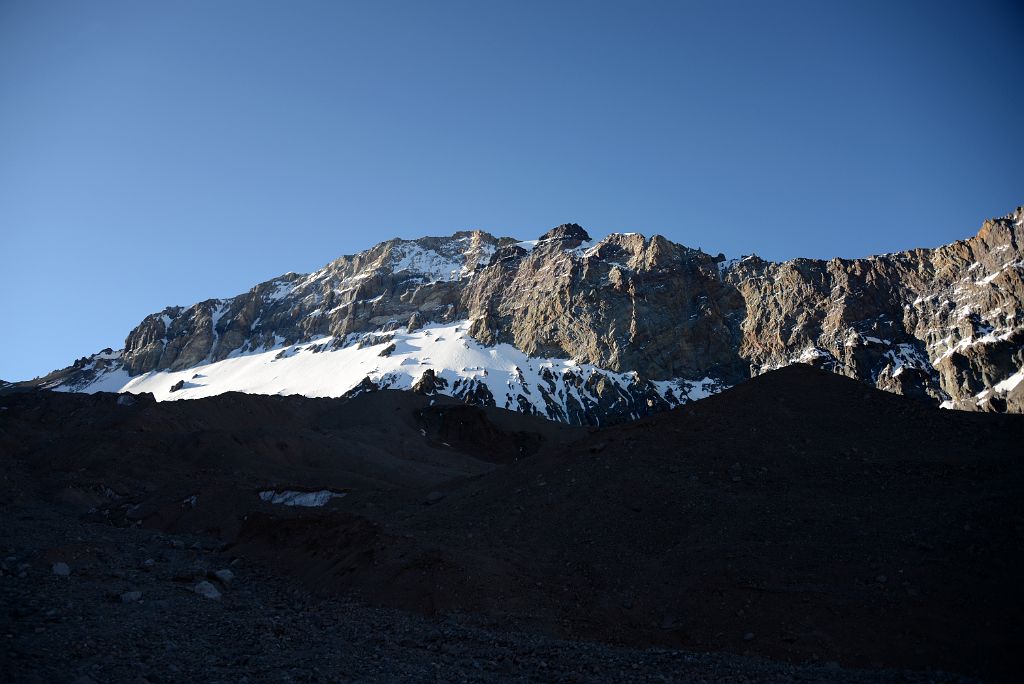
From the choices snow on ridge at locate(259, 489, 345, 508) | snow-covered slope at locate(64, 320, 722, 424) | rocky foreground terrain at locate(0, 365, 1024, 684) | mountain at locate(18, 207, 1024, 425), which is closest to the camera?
rocky foreground terrain at locate(0, 365, 1024, 684)

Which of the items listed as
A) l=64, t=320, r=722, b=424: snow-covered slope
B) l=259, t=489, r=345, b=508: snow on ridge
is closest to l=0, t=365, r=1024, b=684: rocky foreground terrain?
l=259, t=489, r=345, b=508: snow on ridge

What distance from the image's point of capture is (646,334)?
520 ft

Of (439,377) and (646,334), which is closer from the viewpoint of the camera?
(439,377)

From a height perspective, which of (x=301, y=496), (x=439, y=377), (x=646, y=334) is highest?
(x=646, y=334)

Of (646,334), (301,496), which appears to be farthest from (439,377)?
(301,496)

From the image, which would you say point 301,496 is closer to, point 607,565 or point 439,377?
point 607,565

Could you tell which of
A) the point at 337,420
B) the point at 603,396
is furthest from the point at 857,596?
the point at 603,396

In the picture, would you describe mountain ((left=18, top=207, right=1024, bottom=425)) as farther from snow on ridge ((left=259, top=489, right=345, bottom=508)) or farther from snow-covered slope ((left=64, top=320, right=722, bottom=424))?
snow on ridge ((left=259, top=489, right=345, bottom=508))

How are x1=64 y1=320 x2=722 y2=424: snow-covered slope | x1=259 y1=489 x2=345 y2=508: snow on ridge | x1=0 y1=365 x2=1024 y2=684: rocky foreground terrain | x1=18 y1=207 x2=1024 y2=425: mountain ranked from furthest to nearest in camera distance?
x1=64 y1=320 x2=722 y2=424: snow-covered slope → x1=18 y1=207 x2=1024 y2=425: mountain → x1=259 y1=489 x2=345 y2=508: snow on ridge → x1=0 y1=365 x2=1024 y2=684: rocky foreground terrain

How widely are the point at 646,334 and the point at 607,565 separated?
142 meters

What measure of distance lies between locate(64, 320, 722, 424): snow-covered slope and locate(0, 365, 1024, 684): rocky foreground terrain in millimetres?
108336

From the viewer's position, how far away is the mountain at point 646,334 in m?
126

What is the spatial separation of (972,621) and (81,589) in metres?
18.5

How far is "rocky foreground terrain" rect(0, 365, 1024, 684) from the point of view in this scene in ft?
43.2
